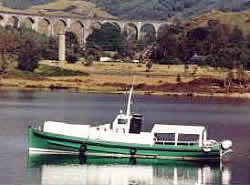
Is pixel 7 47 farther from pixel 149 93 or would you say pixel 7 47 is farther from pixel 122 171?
pixel 122 171

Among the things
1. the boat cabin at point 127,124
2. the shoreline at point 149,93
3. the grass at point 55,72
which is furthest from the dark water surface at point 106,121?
the grass at point 55,72

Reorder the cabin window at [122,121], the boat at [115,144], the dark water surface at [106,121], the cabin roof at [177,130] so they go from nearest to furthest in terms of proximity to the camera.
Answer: the dark water surface at [106,121]
the boat at [115,144]
the cabin window at [122,121]
the cabin roof at [177,130]

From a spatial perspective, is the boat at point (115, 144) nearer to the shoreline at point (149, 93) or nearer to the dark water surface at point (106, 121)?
the dark water surface at point (106, 121)

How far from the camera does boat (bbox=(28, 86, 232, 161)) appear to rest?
53.9 m

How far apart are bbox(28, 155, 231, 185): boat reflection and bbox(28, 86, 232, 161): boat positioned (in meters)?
0.44

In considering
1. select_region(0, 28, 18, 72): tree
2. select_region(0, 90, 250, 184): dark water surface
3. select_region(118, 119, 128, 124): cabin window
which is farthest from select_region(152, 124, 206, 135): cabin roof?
select_region(0, 28, 18, 72): tree

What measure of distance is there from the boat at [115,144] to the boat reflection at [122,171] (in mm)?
436

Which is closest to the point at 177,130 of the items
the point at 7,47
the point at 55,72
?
the point at 55,72

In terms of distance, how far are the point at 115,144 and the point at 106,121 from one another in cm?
2359

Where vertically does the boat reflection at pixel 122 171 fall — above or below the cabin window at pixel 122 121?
below

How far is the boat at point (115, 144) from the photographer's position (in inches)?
2124

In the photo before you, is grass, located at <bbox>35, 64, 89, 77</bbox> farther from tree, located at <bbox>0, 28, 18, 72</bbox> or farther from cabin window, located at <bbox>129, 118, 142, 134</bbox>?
cabin window, located at <bbox>129, 118, 142, 134</bbox>

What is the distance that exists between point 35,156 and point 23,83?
74269 mm

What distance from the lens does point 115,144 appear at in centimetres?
5388
